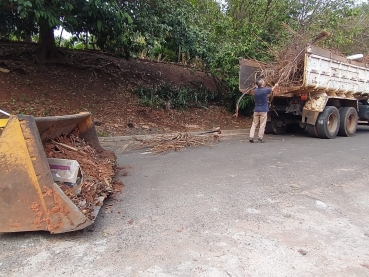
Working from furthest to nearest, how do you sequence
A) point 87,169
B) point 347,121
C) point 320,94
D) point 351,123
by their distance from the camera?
point 351,123, point 347,121, point 320,94, point 87,169

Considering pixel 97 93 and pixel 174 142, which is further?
pixel 97 93

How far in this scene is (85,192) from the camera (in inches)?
144

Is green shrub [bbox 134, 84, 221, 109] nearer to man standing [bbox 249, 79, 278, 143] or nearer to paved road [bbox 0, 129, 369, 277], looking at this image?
man standing [bbox 249, 79, 278, 143]

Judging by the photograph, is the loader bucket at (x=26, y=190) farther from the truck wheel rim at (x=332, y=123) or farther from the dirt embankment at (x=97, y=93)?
the truck wheel rim at (x=332, y=123)

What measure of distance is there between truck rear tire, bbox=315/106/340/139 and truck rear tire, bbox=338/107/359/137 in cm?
39

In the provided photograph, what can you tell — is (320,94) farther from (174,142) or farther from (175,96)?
(175,96)


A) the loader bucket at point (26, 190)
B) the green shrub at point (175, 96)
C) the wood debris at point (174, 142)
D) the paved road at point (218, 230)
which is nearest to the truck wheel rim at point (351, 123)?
the wood debris at point (174, 142)

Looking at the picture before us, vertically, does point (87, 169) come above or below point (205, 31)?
below

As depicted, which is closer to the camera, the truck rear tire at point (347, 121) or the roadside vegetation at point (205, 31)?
the roadside vegetation at point (205, 31)

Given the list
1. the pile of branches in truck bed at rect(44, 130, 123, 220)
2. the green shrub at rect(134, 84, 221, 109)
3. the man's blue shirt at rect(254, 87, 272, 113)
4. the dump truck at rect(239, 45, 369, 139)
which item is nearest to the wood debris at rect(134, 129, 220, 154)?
the man's blue shirt at rect(254, 87, 272, 113)

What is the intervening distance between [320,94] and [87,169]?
7796 mm

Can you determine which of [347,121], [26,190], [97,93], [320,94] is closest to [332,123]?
[347,121]

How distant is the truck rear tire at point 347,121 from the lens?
1088 centimetres

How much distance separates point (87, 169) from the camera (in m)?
4.28
